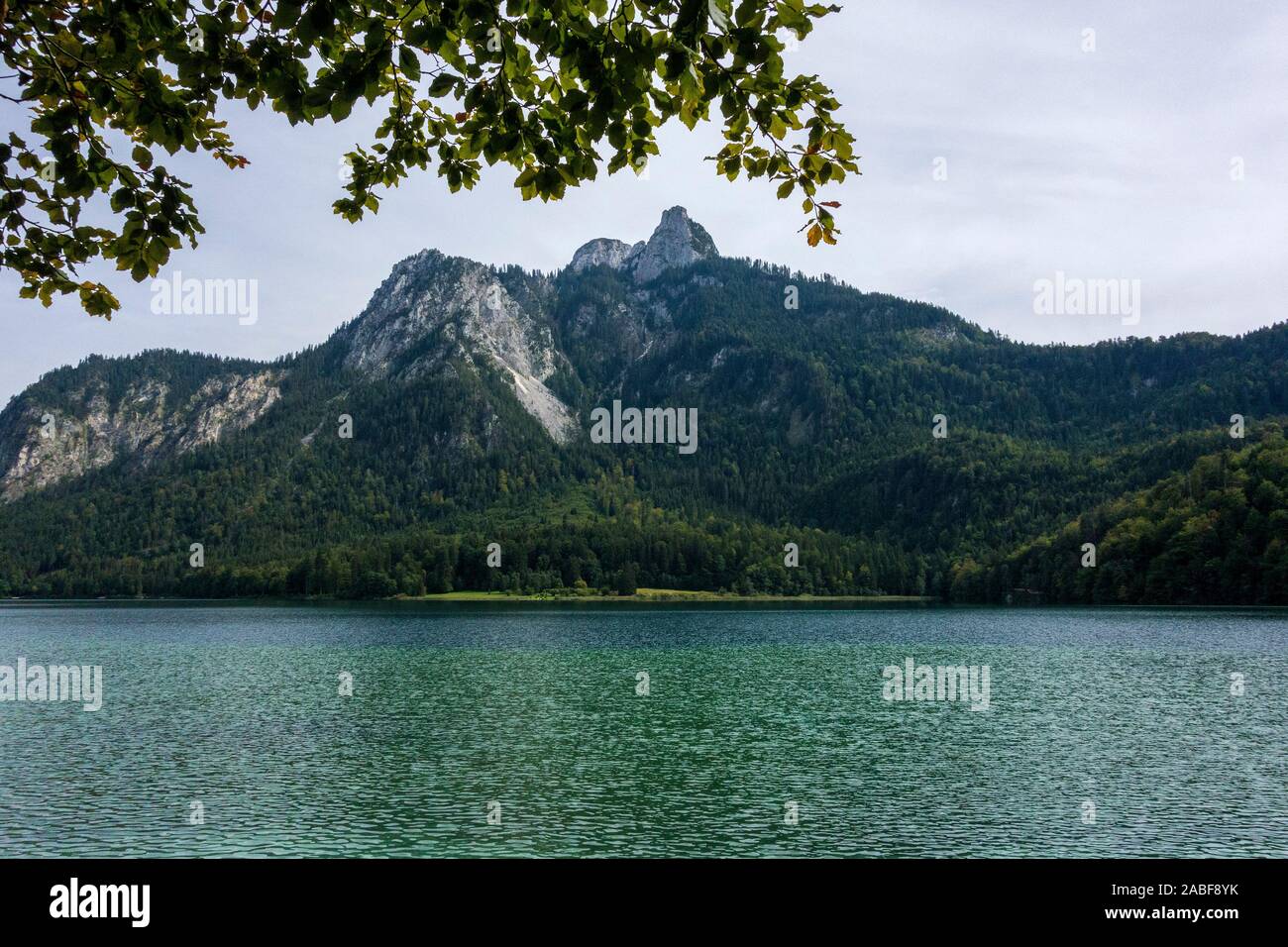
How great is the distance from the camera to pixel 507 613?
592ft

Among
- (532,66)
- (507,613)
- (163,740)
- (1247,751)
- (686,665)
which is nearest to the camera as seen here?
(532,66)

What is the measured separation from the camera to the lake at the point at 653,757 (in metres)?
29.8

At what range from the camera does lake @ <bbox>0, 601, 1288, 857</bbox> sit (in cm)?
2977

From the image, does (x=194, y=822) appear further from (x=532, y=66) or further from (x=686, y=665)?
(x=686, y=665)

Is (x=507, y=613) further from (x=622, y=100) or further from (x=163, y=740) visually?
(x=622, y=100)

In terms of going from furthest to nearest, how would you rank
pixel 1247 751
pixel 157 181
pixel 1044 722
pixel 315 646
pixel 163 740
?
pixel 315 646 < pixel 1044 722 < pixel 163 740 < pixel 1247 751 < pixel 157 181

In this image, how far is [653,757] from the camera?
42.5 meters

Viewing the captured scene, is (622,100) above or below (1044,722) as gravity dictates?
above

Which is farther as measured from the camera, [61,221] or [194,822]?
[194,822]
